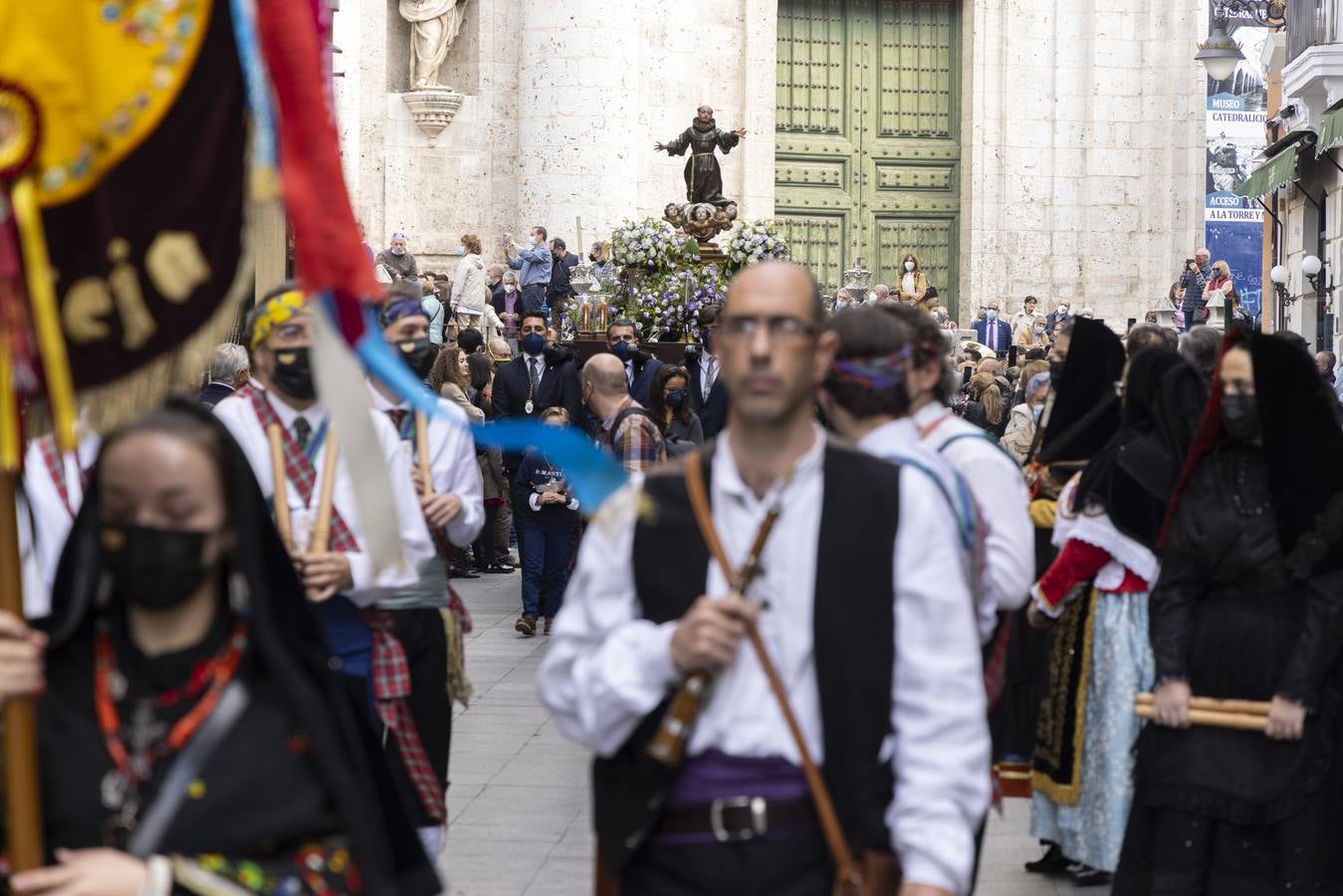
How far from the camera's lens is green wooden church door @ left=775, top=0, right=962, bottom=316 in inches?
1304

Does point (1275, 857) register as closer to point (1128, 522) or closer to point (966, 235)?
point (1128, 522)

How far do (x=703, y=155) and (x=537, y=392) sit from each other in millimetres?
7507

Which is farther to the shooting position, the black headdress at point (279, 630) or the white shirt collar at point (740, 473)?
the white shirt collar at point (740, 473)

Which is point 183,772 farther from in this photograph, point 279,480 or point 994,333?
point 994,333

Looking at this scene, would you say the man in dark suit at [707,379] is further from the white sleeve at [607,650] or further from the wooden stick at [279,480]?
the white sleeve at [607,650]

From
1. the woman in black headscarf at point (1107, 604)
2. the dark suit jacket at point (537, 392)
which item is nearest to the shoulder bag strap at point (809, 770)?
the woman in black headscarf at point (1107, 604)

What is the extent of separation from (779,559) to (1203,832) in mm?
3050

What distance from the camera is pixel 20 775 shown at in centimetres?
311

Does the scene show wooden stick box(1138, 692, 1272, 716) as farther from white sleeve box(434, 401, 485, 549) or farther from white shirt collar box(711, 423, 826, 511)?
white shirt collar box(711, 423, 826, 511)

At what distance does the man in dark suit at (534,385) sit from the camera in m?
16.1

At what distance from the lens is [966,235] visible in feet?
111

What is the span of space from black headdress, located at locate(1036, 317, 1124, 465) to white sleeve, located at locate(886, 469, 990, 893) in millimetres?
4388

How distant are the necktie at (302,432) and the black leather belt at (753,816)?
2.77 metres

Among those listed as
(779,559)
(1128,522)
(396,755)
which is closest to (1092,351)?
(1128,522)
